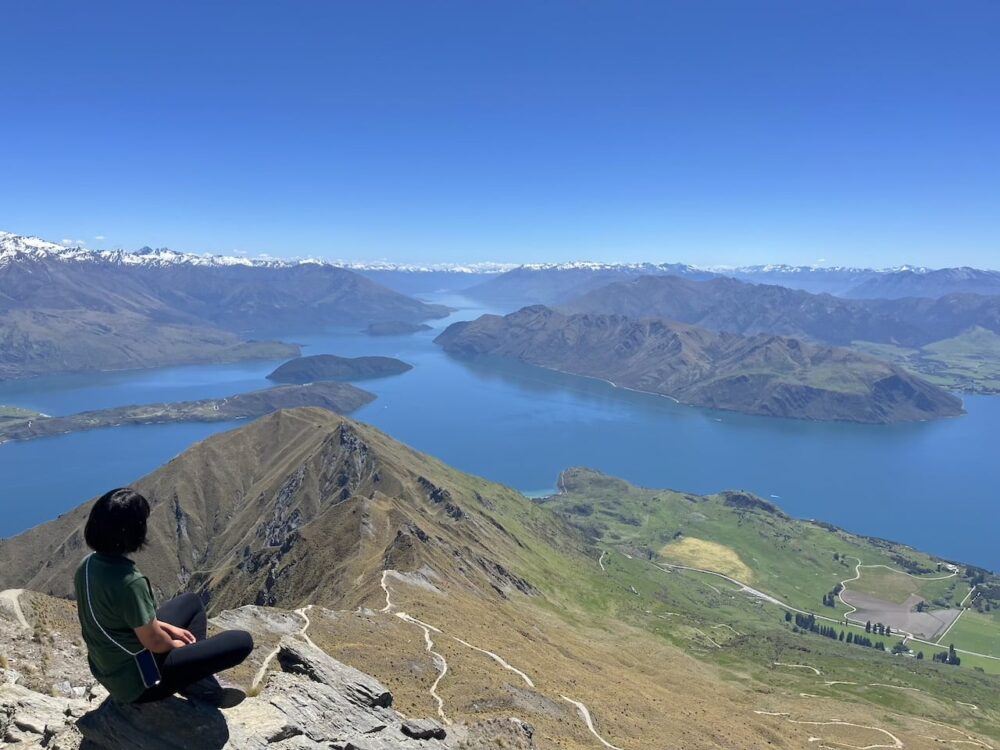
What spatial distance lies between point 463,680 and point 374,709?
1108 inches

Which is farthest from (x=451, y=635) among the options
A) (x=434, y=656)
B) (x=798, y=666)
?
(x=798, y=666)

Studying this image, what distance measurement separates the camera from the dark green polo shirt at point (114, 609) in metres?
11.5

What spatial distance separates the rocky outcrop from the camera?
44.8 ft

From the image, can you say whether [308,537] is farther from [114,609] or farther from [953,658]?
[953,658]

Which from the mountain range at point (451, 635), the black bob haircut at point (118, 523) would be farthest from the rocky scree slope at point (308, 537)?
the black bob haircut at point (118, 523)

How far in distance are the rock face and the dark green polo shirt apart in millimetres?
2102

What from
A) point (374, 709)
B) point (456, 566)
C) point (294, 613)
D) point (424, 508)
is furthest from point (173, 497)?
point (374, 709)

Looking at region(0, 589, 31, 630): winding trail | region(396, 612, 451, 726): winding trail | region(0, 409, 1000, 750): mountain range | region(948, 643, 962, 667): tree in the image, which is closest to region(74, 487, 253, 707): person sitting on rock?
region(0, 409, 1000, 750): mountain range

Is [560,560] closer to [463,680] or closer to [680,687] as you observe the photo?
[680,687]

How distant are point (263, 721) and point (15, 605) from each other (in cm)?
2138

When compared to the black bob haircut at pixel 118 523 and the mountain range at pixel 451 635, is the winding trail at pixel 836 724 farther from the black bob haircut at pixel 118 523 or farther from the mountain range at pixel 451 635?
the black bob haircut at pixel 118 523

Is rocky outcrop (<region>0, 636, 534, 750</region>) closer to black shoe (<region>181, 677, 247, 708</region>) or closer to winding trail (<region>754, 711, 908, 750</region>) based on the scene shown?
black shoe (<region>181, 677, 247, 708</region>)

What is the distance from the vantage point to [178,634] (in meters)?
12.8

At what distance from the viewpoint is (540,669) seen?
62.8m
